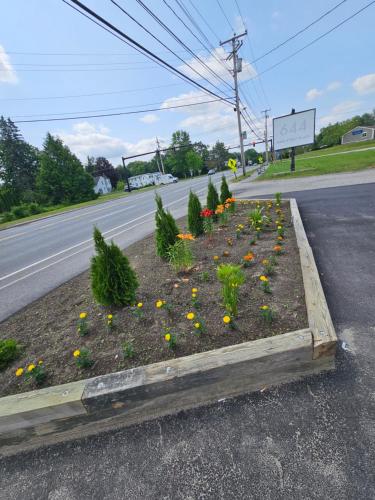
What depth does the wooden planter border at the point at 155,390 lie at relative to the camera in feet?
5.42

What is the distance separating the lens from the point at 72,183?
38.9m

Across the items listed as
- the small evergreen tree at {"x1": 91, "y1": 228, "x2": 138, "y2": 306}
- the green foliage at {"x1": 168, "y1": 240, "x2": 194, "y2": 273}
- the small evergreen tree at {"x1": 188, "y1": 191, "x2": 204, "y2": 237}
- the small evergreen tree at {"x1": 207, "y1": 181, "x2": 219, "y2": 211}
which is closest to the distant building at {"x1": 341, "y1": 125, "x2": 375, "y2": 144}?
the small evergreen tree at {"x1": 207, "y1": 181, "x2": 219, "y2": 211}

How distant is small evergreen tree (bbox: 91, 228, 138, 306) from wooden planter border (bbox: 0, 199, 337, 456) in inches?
46.1

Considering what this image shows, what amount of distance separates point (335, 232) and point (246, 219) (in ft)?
7.02

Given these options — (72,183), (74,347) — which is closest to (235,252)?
(74,347)

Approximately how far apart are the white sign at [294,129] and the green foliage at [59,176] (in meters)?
33.1

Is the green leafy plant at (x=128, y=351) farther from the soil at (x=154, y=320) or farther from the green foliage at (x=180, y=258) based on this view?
the green foliage at (x=180, y=258)

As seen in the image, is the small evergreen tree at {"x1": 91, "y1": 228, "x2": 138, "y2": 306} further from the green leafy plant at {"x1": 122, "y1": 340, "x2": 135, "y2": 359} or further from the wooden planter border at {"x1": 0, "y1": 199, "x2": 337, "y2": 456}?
the wooden planter border at {"x1": 0, "y1": 199, "x2": 337, "y2": 456}

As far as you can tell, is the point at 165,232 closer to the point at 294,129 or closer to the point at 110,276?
the point at 110,276

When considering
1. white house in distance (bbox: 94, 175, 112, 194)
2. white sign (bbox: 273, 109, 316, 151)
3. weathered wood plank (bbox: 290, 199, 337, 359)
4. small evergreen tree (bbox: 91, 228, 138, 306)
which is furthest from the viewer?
white house in distance (bbox: 94, 175, 112, 194)

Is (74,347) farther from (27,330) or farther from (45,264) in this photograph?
(45,264)

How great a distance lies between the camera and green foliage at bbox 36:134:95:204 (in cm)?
3812

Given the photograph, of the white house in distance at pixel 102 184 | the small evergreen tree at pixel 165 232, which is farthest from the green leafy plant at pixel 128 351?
the white house in distance at pixel 102 184

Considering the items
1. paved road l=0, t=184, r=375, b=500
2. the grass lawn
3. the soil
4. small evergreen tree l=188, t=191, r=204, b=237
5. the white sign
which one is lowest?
the grass lawn
